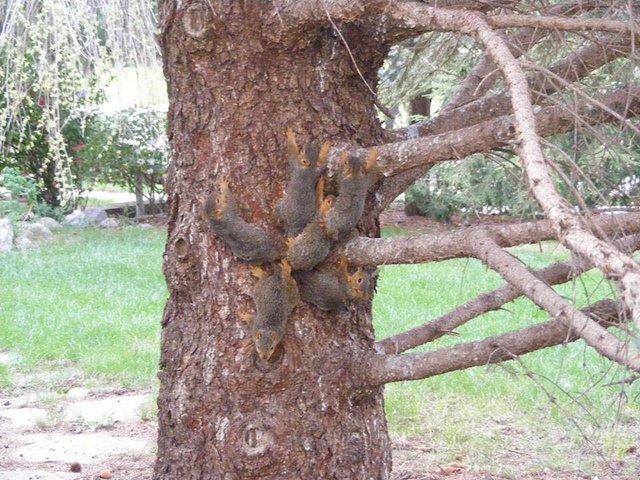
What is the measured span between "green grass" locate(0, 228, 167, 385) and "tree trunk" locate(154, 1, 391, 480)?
9.59 ft

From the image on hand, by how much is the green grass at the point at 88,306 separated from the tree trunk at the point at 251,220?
292cm

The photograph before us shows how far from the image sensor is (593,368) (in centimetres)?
537

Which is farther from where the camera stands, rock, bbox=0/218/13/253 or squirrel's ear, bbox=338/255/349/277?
rock, bbox=0/218/13/253

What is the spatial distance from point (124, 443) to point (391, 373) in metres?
2.19

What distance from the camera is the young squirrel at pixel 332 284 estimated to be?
8.39ft

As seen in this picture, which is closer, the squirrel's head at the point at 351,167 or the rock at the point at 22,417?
the squirrel's head at the point at 351,167

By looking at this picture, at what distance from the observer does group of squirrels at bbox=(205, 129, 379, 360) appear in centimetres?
247

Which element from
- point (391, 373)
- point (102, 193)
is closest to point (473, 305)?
point (391, 373)

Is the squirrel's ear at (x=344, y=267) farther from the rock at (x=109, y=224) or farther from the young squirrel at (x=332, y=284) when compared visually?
the rock at (x=109, y=224)

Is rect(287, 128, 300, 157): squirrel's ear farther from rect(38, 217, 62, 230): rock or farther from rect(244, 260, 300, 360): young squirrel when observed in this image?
rect(38, 217, 62, 230): rock

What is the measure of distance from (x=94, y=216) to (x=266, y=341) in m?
11.4

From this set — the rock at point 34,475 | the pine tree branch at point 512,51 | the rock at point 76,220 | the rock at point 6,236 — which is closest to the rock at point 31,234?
the rock at point 6,236

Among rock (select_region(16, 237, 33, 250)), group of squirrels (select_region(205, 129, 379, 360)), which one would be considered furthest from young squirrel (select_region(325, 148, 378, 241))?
rock (select_region(16, 237, 33, 250))

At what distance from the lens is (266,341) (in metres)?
2.54
